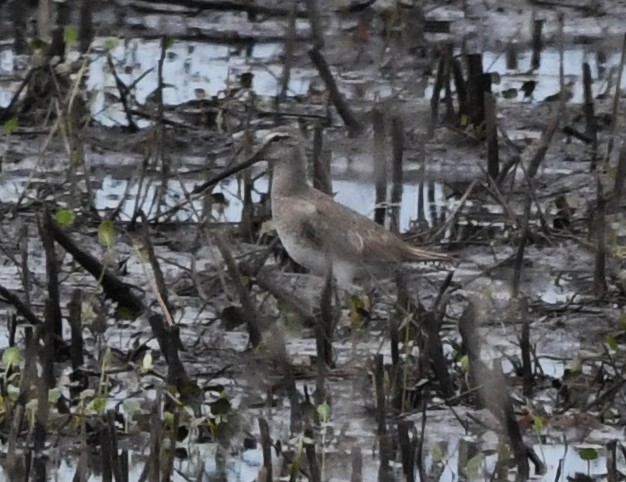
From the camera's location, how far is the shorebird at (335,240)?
314 inches

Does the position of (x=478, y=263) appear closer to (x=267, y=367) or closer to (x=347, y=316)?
(x=347, y=316)

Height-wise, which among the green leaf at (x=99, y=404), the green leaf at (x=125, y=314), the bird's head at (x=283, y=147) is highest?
the bird's head at (x=283, y=147)

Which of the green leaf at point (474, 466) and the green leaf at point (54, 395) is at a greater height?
the green leaf at point (54, 395)

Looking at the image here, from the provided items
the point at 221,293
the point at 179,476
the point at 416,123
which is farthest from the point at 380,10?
the point at 179,476

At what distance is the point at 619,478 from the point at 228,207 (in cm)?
335

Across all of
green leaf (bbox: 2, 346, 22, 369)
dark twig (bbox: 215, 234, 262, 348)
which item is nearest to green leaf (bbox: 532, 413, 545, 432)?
dark twig (bbox: 215, 234, 262, 348)

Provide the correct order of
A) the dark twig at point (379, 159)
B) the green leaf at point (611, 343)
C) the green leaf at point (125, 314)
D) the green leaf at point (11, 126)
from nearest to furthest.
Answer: the green leaf at point (611, 343) → the green leaf at point (125, 314) → the green leaf at point (11, 126) → the dark twig at point (379, 159)

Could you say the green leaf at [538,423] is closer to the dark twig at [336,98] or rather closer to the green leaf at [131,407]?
the green leaf at [131,407]

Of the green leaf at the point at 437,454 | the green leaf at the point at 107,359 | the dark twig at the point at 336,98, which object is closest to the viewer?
the green leaf at the point at 437,454

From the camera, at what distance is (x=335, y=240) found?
8.01 meters

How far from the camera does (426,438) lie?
6.37m

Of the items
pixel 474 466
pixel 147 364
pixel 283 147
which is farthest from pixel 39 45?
pixel 474 466

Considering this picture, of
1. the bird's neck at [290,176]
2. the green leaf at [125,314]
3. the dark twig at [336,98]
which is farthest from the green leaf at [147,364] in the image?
the dark twig at [336,98]

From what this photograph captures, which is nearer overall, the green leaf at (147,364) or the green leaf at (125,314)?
the green leaf at (147,364)
